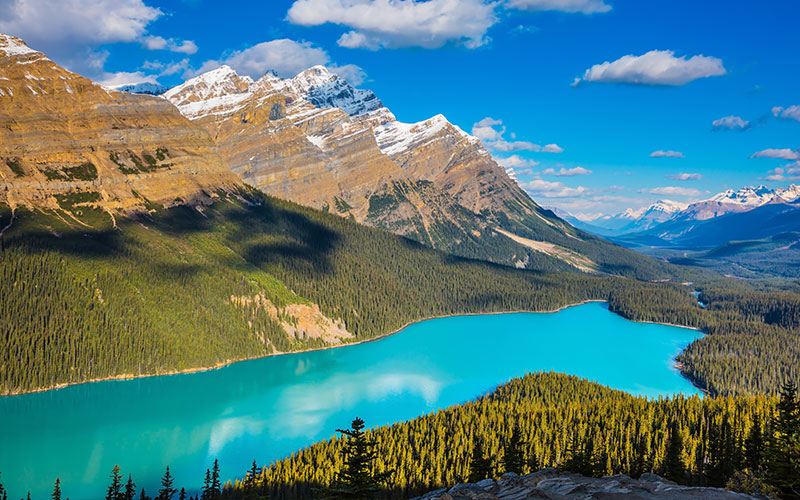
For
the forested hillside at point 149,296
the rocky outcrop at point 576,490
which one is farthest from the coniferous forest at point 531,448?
the forested hillside at point 149,296

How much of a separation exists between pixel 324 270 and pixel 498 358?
229 ft

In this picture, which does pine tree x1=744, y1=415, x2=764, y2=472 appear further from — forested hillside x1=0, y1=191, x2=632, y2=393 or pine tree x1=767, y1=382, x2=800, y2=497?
forested hillside x1=0, y1=191, x2=632, y2=393

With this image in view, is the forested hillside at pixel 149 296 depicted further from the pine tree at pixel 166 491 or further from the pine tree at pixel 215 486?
the pine tree at pixel 215 486

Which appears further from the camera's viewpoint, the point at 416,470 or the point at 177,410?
the point at 177,410

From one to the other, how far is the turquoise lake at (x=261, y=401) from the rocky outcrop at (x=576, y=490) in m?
48.8

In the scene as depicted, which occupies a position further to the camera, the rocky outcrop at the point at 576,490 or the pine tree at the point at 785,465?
the pine tree at the point at 785,465

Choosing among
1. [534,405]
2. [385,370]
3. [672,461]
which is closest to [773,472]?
[672,461]

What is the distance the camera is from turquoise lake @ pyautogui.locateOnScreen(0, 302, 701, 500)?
7819 cm

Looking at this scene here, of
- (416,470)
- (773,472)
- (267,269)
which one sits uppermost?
(267,269)

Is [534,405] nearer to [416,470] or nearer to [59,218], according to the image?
[416,470]

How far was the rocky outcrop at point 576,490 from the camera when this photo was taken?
30.8 meters

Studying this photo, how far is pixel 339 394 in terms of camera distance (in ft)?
365

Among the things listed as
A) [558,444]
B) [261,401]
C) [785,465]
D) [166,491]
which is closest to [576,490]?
[785,465]

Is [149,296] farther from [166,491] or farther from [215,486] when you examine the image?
[166,491]
